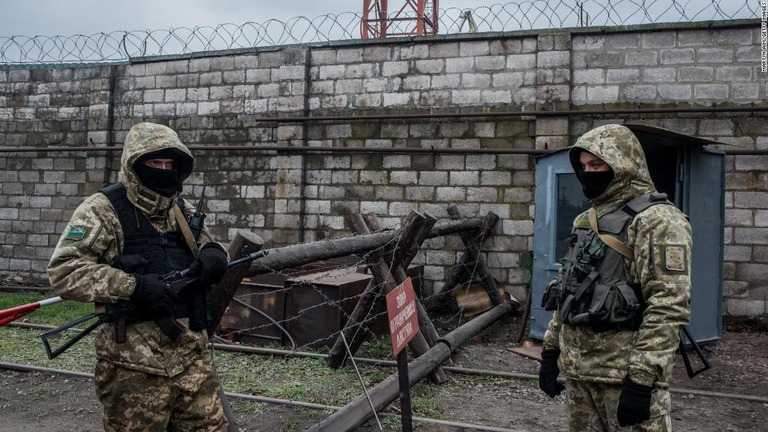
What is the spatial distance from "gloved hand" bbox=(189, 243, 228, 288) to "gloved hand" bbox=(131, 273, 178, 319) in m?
0.16

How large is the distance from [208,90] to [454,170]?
4071 millimetres

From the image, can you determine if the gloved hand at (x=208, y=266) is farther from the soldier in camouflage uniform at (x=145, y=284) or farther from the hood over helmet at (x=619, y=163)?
the hood over helmet at (x=619, y=163)

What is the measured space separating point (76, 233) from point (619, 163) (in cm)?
227

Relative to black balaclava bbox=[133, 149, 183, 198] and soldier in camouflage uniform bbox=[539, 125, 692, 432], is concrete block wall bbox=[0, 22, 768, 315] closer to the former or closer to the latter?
soldier in camouflage uniform bbox=[539, 125, 692, 432]

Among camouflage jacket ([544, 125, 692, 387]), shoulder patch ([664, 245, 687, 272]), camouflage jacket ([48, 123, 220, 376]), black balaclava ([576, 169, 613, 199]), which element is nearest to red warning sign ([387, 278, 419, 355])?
camouflage jacket ([544, 125, 692, 387])

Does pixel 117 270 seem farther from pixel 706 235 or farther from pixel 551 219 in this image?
pixel 706 235

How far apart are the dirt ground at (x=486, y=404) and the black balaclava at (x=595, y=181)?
2.02m

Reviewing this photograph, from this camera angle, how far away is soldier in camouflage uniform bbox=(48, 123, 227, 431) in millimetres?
2467

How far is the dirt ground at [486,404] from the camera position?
4242 millimetres

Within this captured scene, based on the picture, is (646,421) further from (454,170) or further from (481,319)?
(454,170)

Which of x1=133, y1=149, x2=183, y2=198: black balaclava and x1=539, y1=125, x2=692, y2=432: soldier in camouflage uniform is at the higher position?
x1=133, y1=149, x2=183, y2=198: black balaclava

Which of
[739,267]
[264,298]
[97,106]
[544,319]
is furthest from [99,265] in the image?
[97,106]

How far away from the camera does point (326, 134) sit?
8.87 meters

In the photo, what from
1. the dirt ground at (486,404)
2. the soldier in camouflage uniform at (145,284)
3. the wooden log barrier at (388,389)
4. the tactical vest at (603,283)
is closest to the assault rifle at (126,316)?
the soldier in camouflage uniform at (145,284)
